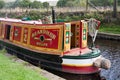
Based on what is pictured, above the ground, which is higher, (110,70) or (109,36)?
(109,36)

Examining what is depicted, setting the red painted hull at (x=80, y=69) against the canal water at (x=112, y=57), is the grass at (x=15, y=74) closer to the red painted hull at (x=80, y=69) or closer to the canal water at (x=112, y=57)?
the red painted hull at (x=80, y=69)

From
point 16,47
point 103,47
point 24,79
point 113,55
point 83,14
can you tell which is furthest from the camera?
point 83,14

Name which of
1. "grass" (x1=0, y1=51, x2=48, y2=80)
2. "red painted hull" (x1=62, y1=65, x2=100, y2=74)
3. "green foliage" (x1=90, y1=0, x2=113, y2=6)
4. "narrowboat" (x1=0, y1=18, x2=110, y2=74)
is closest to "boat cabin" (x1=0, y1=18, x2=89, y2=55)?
"narrowboat" (x1=0, y1=18, x2=110, y2=74)

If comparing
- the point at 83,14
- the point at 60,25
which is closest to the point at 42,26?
the point at 60,25

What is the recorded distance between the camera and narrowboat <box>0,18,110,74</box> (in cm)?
1281

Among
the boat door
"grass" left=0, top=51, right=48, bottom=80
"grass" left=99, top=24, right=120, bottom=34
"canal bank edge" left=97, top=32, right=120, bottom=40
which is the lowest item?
"canal bank edge" left=97, top=32, right=120, bottom=40

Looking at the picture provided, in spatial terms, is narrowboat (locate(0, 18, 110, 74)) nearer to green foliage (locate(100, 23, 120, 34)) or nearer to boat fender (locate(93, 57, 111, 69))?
boat fender (locate(93, 57, 111, 69))

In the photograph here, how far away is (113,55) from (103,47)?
3231 mm

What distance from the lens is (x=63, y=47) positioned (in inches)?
521

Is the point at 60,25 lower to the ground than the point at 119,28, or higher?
higher

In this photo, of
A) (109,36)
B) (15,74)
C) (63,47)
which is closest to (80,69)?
(63,47)

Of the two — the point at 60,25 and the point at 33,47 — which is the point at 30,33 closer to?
the point at 33,47

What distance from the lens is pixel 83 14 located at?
1346 inches

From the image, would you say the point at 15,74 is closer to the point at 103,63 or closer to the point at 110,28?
the point at 103,63
